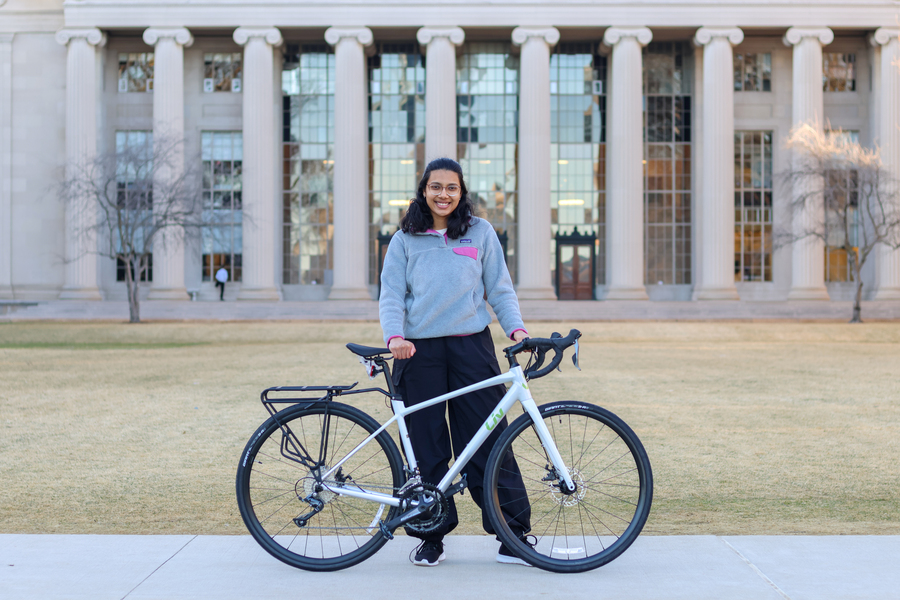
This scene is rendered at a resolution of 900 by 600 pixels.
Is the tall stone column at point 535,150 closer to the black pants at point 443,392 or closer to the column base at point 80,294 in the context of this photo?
the column base at point 80,294

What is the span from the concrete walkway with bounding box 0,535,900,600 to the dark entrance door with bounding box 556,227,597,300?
1654 inches

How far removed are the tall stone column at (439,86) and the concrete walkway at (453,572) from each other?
1500 inches

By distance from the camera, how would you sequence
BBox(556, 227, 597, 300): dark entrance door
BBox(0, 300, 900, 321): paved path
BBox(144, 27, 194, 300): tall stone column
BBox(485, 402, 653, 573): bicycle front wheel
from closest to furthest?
BBox(485, 402, 653, 573): bicycle front wheel < BBox(0, 300, 900, 321): paved path < BBox(144, 27, 194, 300): tall stone column < BBox(556, 227, 597, 300): dark entrance door

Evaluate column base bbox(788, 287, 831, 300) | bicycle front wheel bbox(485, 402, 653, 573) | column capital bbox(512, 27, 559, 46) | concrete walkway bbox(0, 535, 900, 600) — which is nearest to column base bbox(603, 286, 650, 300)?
column base bbox(788, 287, 831, 300)

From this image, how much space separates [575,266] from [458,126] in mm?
9939

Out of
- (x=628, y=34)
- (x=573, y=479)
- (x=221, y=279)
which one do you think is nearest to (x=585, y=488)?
(x=573, y=479)

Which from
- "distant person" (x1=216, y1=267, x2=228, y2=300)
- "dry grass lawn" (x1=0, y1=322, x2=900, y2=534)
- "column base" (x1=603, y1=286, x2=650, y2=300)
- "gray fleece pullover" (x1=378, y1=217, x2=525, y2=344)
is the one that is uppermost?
"distant person" (x1=216, y1=267, x2=228, y2=300)

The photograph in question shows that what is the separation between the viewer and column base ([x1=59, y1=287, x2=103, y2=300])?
4137 cm

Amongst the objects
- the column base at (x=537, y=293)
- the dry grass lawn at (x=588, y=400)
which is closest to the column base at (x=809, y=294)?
the column base at (x=537, y=293)

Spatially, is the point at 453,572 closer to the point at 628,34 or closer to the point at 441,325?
the point at 441,325

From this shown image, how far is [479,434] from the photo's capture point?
4.15 meters

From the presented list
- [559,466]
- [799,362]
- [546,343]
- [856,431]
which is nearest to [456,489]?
[559,466]
